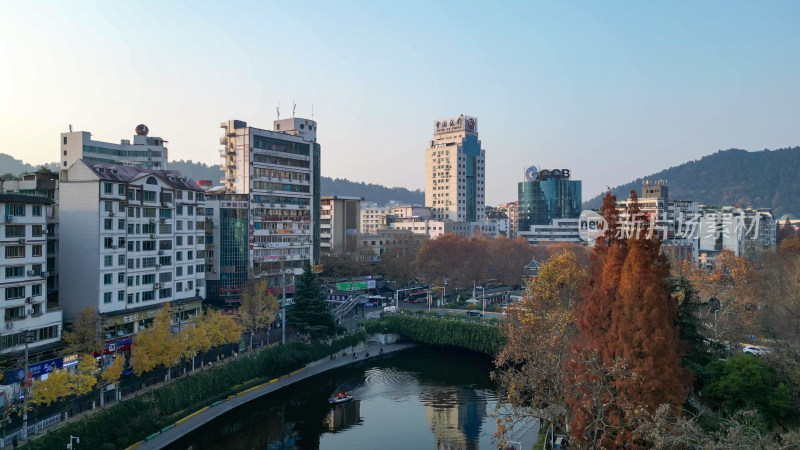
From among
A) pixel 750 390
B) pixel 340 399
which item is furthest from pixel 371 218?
pixel 750 390

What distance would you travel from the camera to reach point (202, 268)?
52.7 metres

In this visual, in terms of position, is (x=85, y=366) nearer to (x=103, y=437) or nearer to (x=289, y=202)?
(x=103, y=437)

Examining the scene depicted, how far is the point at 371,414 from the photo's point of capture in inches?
1555

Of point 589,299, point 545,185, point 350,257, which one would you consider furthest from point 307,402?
point 545,185

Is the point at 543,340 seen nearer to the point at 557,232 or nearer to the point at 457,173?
the point at 557,232

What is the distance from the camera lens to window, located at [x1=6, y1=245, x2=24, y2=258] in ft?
114

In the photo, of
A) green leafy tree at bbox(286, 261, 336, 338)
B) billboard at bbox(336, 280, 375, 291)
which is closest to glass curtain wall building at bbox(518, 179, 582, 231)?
billboard at bbox(336, 280, 375, 291)

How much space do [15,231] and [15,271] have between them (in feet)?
7.59

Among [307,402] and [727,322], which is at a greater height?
[727,322]

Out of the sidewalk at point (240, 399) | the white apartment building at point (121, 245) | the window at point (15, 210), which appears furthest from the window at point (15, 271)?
the sidewalk at point (240, 399)

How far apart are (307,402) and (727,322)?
3069 centimetres

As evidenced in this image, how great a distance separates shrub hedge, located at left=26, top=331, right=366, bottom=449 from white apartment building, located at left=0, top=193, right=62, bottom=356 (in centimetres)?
729

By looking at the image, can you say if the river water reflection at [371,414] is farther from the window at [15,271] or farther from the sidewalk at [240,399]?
the window at [15,271]

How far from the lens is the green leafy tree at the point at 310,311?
50.7m
